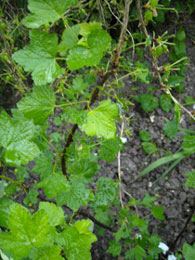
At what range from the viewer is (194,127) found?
1938 mm

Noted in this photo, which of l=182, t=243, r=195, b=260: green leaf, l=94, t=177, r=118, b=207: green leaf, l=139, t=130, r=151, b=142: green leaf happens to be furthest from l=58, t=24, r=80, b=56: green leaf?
l=139, t=130, r=151, b=142: green leaf

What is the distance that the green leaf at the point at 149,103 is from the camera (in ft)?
6.20

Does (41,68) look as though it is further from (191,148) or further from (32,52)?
(191,148)

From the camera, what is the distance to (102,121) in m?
0.60

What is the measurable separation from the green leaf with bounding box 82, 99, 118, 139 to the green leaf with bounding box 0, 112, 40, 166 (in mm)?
145

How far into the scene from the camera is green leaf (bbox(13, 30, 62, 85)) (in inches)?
22.0

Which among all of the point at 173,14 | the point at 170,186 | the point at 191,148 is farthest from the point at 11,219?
the point at 173,14

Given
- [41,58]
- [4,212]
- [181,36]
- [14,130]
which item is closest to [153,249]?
[4,212]

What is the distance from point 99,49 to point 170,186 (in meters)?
1.38

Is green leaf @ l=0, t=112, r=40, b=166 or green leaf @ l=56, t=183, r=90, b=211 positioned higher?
green leaf @ l=0, t=112, r=40, b=166

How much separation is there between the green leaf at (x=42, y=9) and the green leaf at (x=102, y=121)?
232 millimetres

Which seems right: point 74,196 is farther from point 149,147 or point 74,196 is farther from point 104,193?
point 149,147

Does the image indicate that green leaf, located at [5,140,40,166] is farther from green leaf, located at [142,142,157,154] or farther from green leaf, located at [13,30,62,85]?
green leaf, located at [142,142,157,154]

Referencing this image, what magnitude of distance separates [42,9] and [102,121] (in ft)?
0.93
